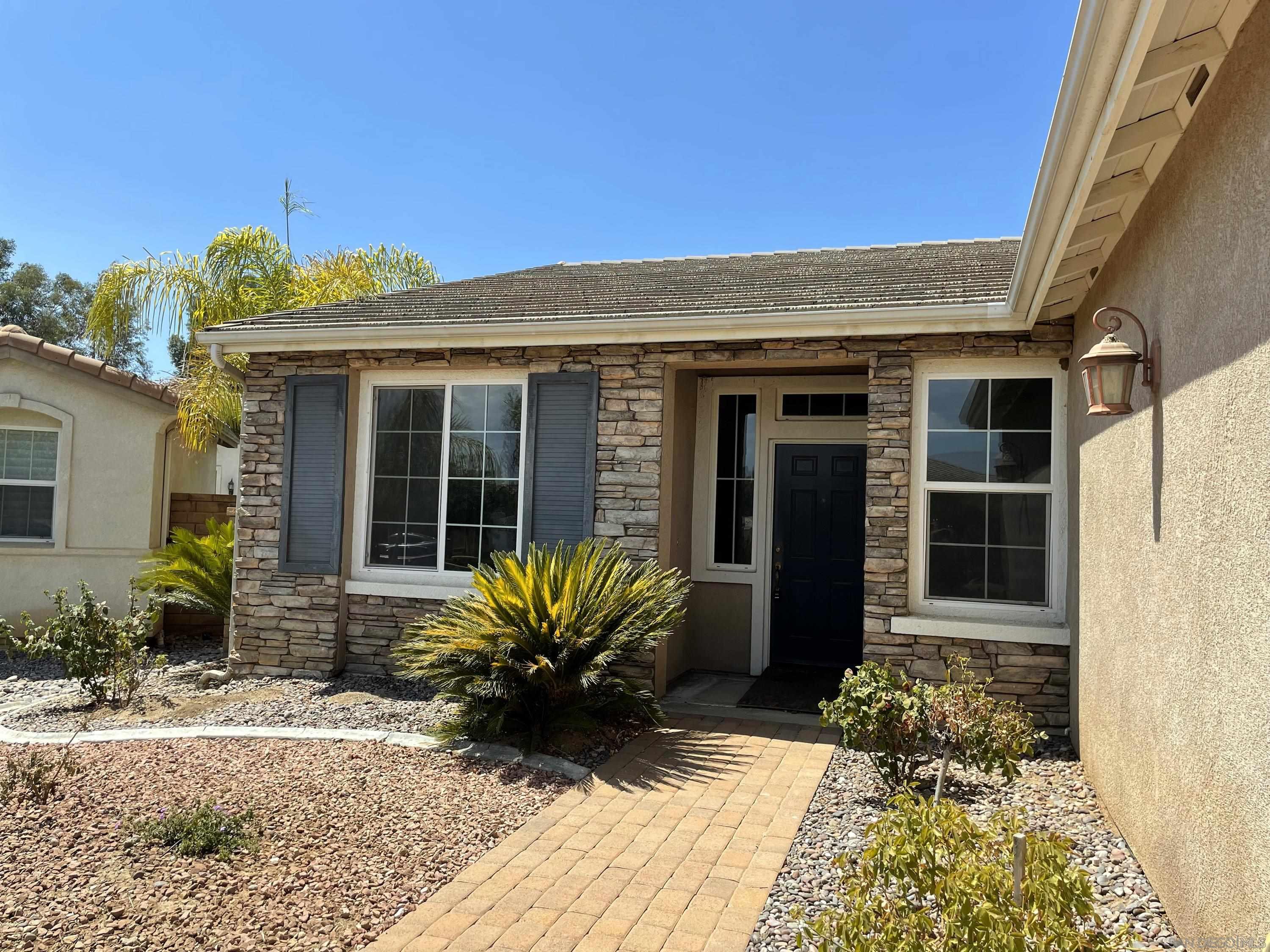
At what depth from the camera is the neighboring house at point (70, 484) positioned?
395 inches

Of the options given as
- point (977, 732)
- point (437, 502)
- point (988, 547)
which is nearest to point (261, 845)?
point (977, 732)

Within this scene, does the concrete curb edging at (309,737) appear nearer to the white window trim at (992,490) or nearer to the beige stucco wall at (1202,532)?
the white window trim at (992,490)

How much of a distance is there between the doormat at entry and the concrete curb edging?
2137 mm

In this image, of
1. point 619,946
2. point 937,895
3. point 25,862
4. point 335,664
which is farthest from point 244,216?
point 937,895

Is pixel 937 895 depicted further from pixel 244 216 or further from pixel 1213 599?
pixel 244 216

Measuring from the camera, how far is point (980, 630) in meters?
6.18

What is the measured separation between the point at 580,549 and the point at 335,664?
9.79 ft

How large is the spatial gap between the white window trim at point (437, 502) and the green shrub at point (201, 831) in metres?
3.31

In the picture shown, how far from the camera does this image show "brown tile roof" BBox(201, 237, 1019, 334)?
22.2ft

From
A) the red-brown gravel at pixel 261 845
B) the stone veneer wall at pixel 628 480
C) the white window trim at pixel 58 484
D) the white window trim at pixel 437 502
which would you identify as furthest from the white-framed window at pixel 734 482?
the white window trim at pixel 58 484

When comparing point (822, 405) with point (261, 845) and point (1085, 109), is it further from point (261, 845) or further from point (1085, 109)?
point (261, 845)

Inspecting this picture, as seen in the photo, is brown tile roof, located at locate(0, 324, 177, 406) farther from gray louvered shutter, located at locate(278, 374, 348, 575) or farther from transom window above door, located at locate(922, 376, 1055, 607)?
transom window above door, located at locate(922, 376, 1055, 607)

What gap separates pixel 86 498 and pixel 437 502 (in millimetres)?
5071

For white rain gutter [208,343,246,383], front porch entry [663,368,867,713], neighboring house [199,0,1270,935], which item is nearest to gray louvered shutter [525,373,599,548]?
neighboring house [199,0,1270,935]
